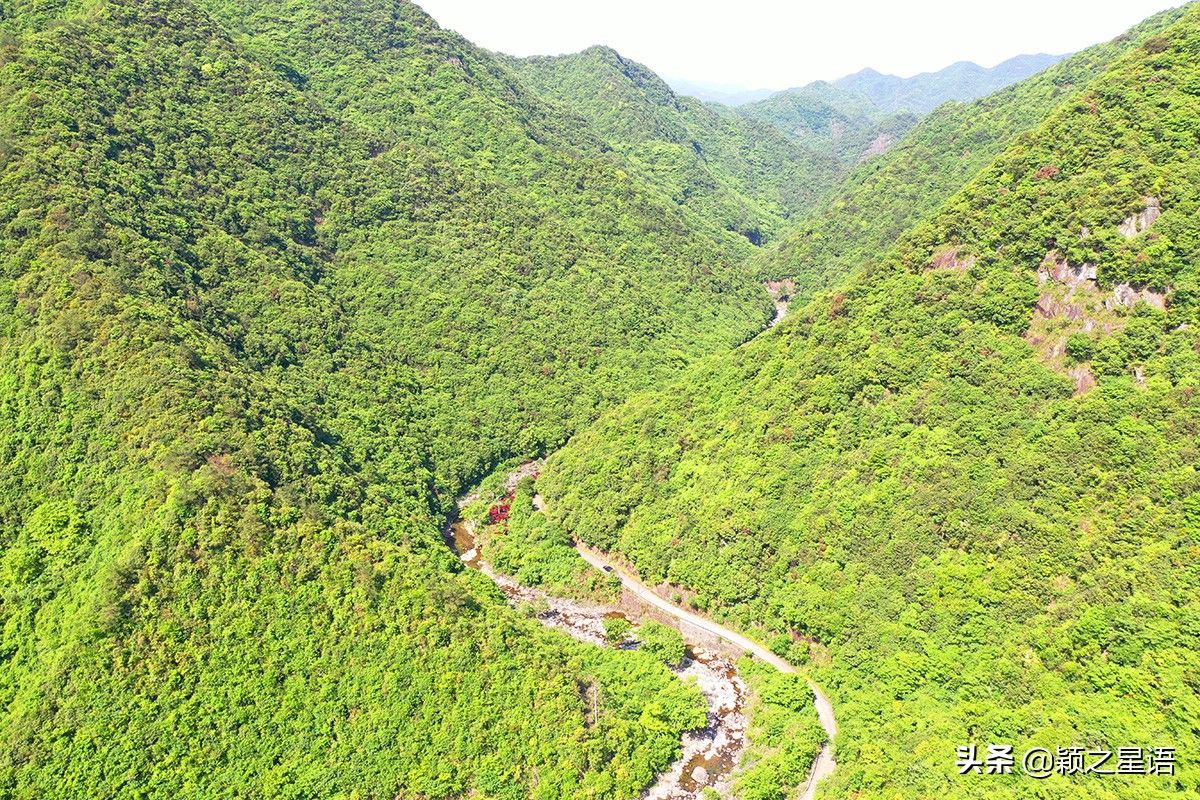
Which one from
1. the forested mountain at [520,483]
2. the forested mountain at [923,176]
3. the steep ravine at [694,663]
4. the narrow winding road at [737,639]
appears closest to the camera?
the forested mountain at [520,483]

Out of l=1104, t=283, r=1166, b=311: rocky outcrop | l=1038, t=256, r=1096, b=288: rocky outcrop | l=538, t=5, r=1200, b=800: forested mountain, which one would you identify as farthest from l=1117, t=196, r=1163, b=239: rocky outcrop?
l=1104, t=283, r=1166, b=311: rocky outcrop

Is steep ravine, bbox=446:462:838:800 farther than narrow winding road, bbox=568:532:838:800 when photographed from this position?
Yes

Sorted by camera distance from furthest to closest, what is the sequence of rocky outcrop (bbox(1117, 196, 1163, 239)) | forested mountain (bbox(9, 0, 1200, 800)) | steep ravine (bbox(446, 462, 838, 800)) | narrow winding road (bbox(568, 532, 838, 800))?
rocky outcrop (bbox(1117, 196, 1163, 239)), steep ravine (bbox(446, 462, 838, 800)), narrow winding road (bbox(568, 532, 838, 800)), forested mountain (bbox(9, 0, 1200, 800))

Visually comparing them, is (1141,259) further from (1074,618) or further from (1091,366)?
(1074,618)

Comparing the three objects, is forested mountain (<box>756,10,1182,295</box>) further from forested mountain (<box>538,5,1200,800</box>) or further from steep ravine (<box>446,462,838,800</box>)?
steep ravine (<box>446,462,838,800</box>)

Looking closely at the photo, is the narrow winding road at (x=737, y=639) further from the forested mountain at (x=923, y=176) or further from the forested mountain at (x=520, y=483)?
the forested mountain at (x=923, y=176)

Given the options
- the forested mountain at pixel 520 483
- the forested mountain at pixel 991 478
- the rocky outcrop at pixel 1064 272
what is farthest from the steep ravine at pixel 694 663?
the rocky outcrop at pixel 1064 272

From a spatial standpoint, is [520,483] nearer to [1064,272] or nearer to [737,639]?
[737,639]
